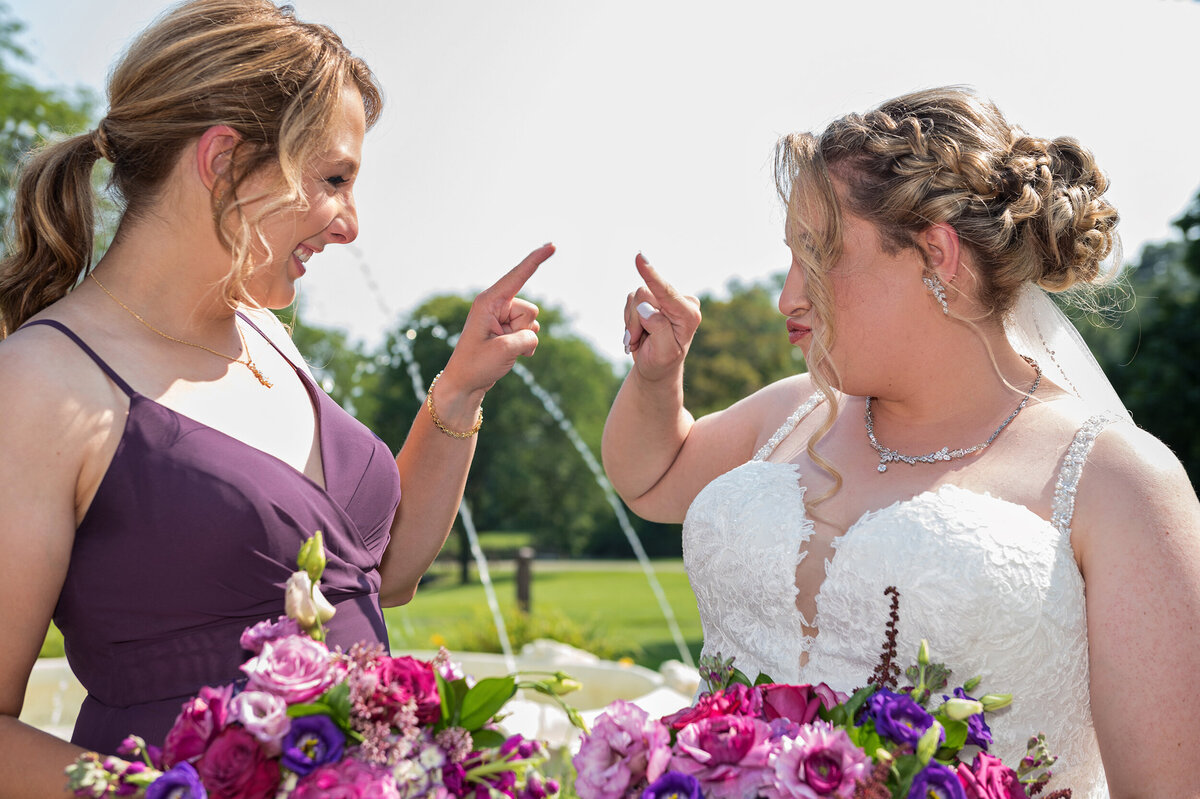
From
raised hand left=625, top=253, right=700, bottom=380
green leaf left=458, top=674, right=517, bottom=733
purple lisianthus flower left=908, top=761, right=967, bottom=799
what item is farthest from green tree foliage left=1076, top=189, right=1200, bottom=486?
green leaf left=458, top=674, right=517, bottom=733

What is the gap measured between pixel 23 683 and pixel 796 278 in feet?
7.38

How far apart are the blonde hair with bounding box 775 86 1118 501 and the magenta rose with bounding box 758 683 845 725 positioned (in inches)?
49.6

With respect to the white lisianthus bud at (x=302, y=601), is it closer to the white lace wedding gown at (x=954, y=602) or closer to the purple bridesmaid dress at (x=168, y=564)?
the purple bridesmaid dress at (x=168, y=564)

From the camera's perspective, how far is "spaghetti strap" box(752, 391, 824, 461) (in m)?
3.39

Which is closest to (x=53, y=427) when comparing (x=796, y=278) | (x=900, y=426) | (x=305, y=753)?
(x=305, y=753)

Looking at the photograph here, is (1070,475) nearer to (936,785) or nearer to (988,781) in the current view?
(988,781)

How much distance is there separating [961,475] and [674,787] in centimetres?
158

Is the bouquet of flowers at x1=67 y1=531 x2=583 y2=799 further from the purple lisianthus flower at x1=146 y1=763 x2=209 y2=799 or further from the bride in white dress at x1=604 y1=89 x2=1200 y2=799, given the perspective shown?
the bride in white dress at x1=604 y1=89 x2=1200 y2=799

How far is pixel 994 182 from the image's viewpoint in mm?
2793

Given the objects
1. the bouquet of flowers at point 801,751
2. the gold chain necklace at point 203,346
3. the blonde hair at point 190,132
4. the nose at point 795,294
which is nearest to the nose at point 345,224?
the blonde hair at point 190,132

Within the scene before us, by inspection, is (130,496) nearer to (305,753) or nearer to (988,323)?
(305,753)

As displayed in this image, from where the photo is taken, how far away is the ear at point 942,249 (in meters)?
2.83

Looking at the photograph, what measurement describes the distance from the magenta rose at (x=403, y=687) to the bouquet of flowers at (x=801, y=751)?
0.30m

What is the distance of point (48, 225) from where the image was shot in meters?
2.57
